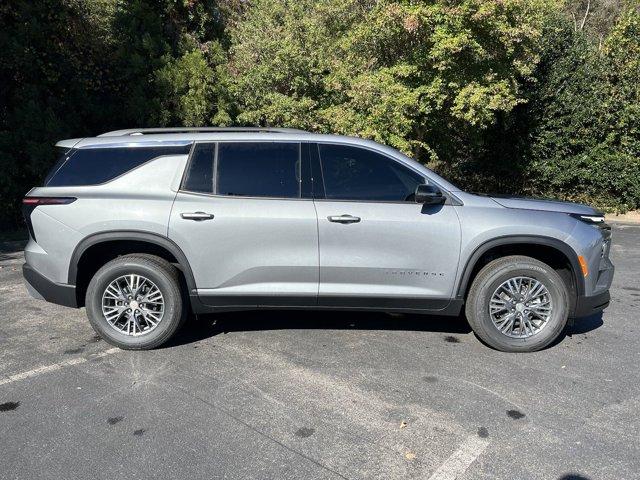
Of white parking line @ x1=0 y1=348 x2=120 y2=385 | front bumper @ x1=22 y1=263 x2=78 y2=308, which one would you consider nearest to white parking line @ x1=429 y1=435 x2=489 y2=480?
white parking line @ x1=0 y1=348 x2=120 y2=385

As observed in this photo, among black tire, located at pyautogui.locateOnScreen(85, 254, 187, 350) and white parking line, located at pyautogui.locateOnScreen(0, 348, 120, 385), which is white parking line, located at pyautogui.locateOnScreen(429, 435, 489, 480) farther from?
white parking line, located at pyautogui.locateOnScreen(0, 348, 120, 385)

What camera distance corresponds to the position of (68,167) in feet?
15.5

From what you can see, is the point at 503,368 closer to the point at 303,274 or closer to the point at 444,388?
the point at 444,388

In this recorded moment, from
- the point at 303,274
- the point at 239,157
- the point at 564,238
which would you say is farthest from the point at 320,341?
the point at 564,238

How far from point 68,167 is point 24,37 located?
277 inches

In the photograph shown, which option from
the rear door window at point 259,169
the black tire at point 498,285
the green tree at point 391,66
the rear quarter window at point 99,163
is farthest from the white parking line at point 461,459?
the green tree at point 391,66

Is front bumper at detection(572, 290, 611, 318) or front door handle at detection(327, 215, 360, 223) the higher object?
front door handle at detection(327, 215, 360, 223)

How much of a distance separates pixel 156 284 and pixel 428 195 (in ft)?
7.81

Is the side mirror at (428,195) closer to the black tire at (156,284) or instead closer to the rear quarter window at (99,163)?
the rear quarter window at (99,163)

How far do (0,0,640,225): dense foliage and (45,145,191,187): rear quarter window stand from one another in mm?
5574

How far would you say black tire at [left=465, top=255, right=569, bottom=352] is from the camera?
4605mm

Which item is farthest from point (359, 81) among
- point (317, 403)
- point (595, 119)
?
point (317, 403)

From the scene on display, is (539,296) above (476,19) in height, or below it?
below

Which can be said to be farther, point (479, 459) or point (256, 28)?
point (256, 28)
